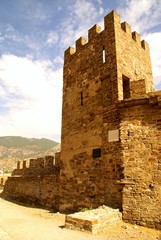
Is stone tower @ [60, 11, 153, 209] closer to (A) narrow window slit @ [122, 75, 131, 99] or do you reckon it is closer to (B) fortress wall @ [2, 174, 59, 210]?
(A) narrow window slit @ [122, 75, 131, 99]

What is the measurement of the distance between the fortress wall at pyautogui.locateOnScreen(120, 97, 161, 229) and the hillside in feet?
85.0

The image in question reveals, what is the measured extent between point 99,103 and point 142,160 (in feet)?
9.34

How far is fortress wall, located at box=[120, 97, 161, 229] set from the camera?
590cm

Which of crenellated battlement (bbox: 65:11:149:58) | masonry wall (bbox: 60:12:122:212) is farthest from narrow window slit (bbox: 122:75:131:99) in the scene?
crenellated battlement (bbox: 65:11:149:58)

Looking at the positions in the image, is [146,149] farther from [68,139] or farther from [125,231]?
[68,139]

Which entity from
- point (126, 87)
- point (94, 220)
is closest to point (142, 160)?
point (94, 220)

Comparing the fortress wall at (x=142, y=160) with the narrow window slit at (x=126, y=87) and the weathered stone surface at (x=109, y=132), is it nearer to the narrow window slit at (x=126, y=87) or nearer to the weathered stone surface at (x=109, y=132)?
the weathered stone surface at (x=109, y=132)

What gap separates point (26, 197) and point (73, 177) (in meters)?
4.98

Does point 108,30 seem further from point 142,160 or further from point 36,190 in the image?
point 36,190

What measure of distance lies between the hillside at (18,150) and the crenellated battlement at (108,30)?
2376cm

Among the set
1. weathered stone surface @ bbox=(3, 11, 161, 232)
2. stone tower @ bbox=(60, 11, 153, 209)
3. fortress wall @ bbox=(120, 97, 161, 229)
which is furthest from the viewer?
stone tower @ bbox=(60, 11, 153, 209)

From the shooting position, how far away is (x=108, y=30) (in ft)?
27.9

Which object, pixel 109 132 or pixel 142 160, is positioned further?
pixel 109 132

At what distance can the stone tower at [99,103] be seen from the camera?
7.18 metres
